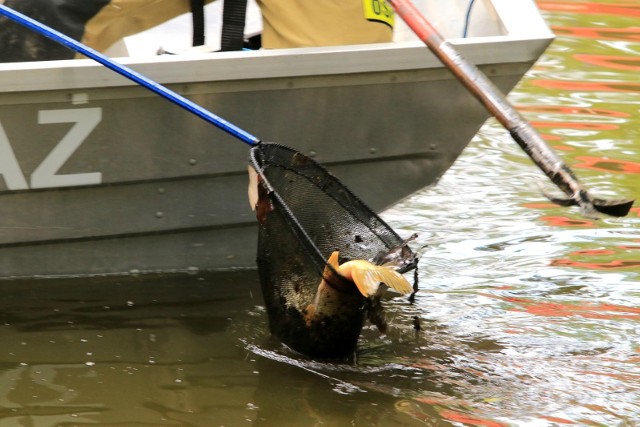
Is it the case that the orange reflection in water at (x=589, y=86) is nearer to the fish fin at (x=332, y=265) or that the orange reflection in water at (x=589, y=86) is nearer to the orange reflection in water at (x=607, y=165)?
the orange reflection in water at (x=607, y=165)

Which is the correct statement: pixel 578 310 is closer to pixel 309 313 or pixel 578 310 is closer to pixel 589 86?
pixel 309 313

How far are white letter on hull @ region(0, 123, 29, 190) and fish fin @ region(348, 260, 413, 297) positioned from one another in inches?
56.5

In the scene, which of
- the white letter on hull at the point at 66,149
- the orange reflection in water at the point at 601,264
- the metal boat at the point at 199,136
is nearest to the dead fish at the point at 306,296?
the metal boat at the point at 199,136

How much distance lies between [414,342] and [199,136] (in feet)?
3.78

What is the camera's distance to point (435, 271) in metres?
4.78

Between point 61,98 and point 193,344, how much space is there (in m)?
1.04

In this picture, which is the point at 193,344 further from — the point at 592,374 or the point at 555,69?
the point at 555,69

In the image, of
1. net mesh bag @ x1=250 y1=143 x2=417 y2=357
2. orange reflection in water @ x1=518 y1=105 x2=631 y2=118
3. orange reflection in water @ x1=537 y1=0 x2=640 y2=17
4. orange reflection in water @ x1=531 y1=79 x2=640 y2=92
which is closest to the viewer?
net mesh bag @ x1=250 y1=143 x2=417 y2=357

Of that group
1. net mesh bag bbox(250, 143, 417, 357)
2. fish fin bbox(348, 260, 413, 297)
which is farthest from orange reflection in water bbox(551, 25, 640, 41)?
fish fin bbox(348, 260, 413, 297)

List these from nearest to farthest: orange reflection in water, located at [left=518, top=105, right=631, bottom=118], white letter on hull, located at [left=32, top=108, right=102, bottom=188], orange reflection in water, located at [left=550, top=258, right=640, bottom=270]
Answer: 1. white letter on hull, located at [left=32, top=108, right=102, bottom=188]
2. orange reflection in water, located at [left=550, top=258, right=640, bottom=270]
3. orange reflection in water, located at [left=518, top=105, right=631, bottom=118]

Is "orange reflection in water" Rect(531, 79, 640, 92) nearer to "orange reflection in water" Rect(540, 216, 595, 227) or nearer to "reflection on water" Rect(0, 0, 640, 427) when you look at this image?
"reflection on water" Rect(0, 0, 640, 427)

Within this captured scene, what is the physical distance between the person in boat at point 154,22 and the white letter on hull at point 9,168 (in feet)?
1.14

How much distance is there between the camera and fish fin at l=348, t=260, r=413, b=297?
3.38m

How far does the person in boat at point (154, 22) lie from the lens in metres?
4.10
